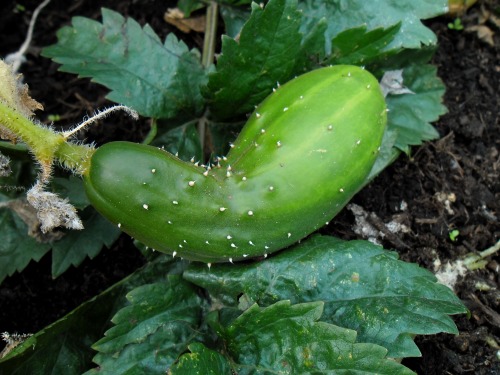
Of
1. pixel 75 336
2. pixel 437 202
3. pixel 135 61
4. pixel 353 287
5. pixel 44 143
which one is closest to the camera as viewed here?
pixel 44 143

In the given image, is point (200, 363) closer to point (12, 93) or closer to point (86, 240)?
point (86, 240)

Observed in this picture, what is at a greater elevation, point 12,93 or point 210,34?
point 12,93

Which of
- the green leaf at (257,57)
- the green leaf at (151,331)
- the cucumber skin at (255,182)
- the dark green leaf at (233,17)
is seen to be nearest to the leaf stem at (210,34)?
the dark green leaf at (233,17)

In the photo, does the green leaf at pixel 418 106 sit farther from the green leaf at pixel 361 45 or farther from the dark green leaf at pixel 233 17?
the dark green leaf at pixel 233 17

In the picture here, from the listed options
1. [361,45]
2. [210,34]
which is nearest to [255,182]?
[361,45]

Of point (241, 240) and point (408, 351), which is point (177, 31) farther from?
point (408, 351)

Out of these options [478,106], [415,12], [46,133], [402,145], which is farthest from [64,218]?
[478,106]
